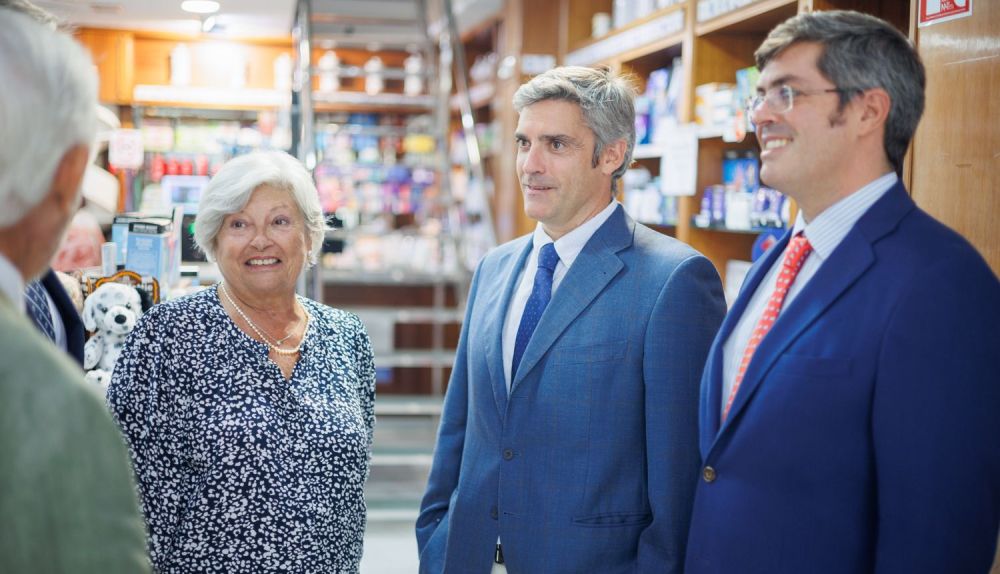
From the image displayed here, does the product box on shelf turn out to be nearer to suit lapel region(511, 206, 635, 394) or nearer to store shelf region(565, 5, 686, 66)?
suit lapel region(511, 206, 635, 394)

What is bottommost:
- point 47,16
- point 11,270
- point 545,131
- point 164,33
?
point 11,270

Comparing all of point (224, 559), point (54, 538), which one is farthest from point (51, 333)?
point (54, 538)

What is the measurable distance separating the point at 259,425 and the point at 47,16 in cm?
94

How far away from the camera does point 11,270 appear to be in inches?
37.6

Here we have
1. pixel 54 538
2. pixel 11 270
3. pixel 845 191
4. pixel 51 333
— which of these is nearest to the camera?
pixel 54 538

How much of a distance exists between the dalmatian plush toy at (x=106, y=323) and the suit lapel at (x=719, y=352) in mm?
1633

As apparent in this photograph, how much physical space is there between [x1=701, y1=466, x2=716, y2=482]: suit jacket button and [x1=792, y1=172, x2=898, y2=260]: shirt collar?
42 cm

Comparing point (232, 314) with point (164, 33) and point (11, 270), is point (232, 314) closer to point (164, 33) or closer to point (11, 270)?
point (11, 270)

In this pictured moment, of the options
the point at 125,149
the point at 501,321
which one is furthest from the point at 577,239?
the point at 125,149

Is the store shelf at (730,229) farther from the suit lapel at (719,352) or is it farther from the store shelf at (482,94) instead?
the store shelf at (482,94)

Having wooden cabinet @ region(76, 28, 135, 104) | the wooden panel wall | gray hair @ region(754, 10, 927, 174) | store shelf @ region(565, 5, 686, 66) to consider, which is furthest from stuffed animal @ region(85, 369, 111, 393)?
wooden cabinet @ region(76, 28, 135, 104)

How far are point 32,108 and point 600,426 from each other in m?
1.27

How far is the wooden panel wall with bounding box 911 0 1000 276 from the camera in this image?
2.40 metres

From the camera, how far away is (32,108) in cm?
93
